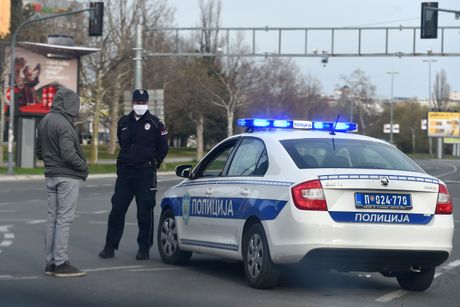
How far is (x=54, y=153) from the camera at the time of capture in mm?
9109

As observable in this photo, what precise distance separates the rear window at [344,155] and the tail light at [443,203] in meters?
0.37

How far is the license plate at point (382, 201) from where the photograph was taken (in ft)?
26.6

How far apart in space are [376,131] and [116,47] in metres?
62.8

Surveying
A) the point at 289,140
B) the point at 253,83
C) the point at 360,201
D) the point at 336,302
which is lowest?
the point at 336,302

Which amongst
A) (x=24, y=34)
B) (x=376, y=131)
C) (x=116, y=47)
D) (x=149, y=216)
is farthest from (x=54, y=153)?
(x=376, y=131)

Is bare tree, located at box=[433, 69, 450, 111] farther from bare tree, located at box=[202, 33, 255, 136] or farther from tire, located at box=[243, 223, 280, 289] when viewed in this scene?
tire, located at box=[243, 223, 280, 289]

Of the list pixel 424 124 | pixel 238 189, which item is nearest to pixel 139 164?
pixel 238 189

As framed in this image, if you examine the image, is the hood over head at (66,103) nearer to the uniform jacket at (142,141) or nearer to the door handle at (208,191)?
the uniform jacket at (142,141)

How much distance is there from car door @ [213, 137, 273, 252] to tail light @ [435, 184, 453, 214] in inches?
65.5

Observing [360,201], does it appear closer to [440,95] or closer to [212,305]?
[212,305]

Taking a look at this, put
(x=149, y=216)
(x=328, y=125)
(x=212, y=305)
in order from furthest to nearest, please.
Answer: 1. (x=149, y=216)
2. (x=328, y=125)
3. (x=212, y=305)

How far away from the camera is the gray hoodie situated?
906 centimetres

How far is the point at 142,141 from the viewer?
10539mm

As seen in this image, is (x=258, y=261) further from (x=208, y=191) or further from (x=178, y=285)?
(x=208, y=191)
